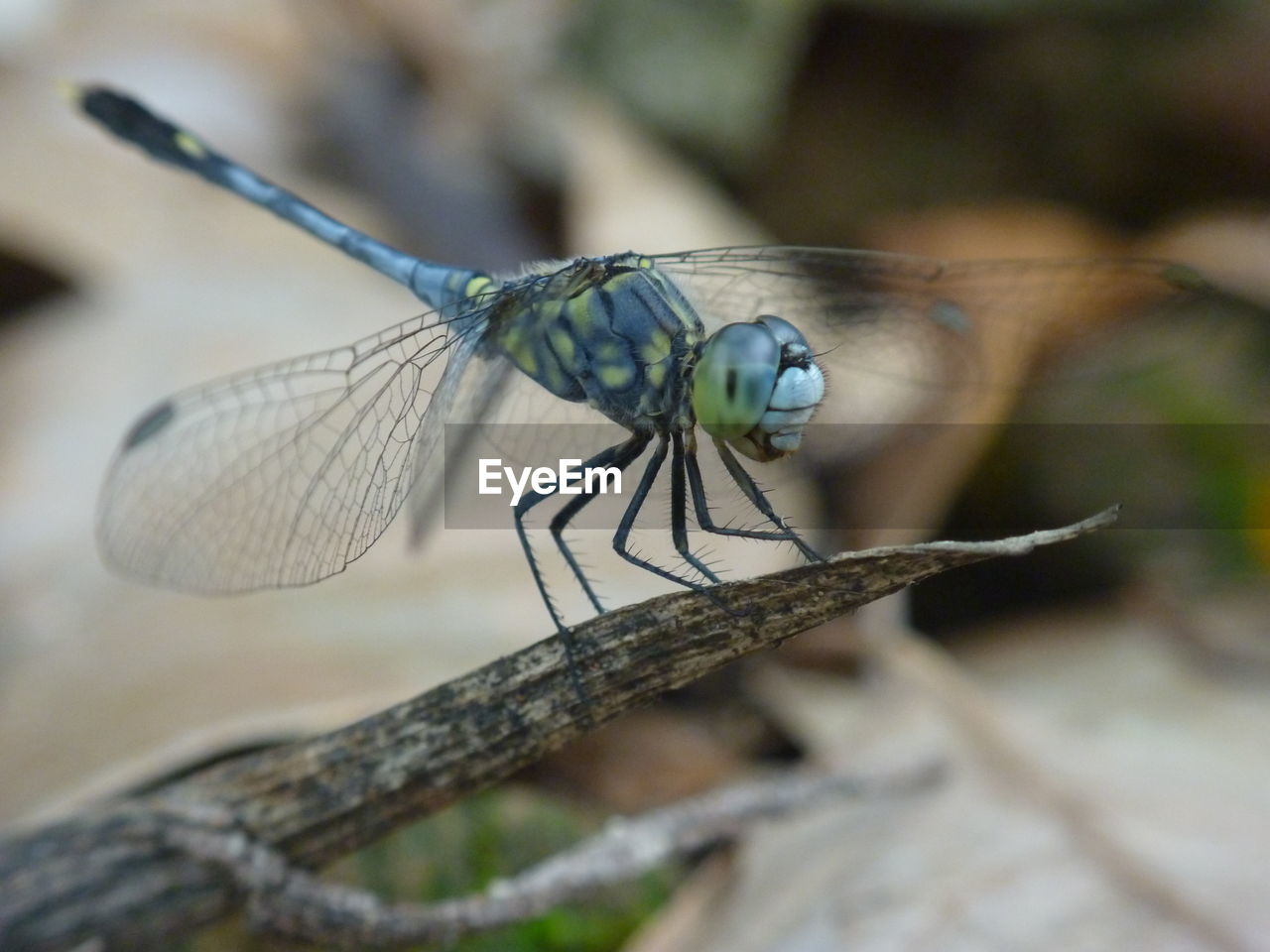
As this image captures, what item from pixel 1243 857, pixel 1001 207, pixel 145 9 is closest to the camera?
pixel 1243 857

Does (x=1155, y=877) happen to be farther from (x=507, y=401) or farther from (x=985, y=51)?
(x=985, y=51)

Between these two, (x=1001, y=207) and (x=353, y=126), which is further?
(x=353, y=126)

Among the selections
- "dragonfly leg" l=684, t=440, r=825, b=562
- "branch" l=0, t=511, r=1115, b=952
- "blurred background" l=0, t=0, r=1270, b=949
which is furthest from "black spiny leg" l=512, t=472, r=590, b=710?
"blurred background" l=0, t=0, r=1270, b=949

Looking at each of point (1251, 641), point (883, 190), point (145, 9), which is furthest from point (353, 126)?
point (1251, 641)

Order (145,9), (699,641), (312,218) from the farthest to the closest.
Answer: (145,9), (312,218), (699,641)

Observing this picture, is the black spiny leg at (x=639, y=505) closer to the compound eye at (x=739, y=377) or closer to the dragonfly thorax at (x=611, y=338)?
the dragonfly thorax at (x=611, y=338)

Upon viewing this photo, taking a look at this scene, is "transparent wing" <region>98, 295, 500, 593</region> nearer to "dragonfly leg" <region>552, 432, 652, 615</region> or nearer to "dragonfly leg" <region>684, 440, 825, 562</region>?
"dragonfly leg" <region>552, 432, 652, 615</region>
